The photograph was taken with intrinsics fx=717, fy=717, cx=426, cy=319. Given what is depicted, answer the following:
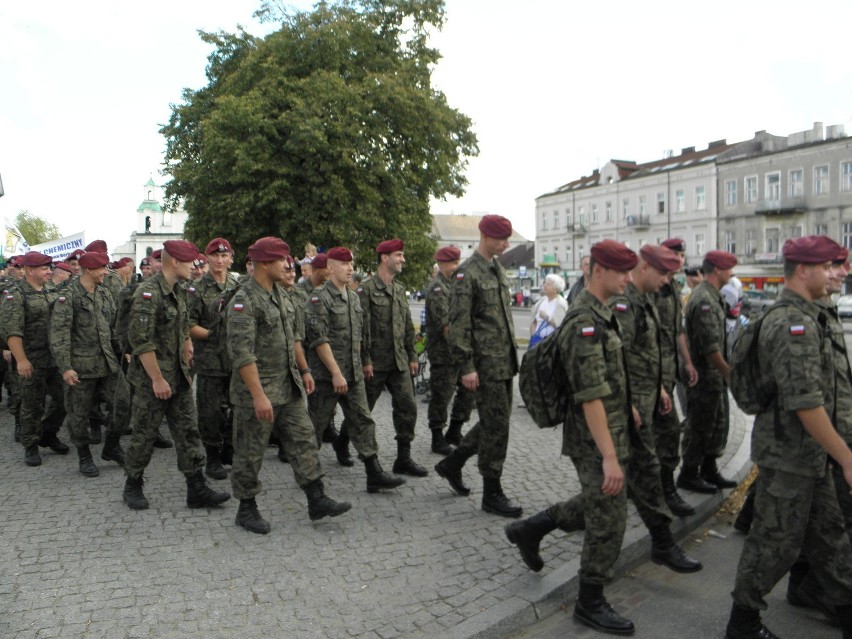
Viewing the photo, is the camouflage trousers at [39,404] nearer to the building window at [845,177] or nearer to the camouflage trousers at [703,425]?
the camouflage trousers at [703,425]

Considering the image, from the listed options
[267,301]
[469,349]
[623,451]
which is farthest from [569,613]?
[267,301]

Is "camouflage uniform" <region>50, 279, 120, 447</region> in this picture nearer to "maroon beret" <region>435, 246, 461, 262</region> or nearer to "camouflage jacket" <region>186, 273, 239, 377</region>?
"camouflage jacket" <region>186, 273, 239, 377</region>

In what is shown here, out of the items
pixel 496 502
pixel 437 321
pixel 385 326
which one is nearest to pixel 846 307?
pixel 437 321

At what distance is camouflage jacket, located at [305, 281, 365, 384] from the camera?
21.5 ft

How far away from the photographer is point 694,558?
5.01 metres

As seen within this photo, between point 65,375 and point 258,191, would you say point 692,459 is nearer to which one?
point 65,375

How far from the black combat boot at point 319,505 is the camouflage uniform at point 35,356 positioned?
149 inches

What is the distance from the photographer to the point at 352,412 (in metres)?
6.34

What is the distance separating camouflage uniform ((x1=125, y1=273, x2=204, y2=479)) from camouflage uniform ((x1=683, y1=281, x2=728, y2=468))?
4.16m

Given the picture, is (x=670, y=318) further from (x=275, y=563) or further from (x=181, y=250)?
(x=181, y=250)

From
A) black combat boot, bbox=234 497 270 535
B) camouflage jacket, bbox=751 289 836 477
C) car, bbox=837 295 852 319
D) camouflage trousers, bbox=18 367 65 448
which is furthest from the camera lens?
car, bbox=837 295 852 319

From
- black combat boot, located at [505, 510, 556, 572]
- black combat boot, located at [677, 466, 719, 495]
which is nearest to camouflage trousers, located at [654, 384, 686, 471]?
black combat boot, located at [677, 466, 719, 495]

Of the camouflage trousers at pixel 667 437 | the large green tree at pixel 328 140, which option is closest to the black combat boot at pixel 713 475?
the camouflage trousers at pixel 667 437

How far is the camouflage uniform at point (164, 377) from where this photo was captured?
5.75 metres
